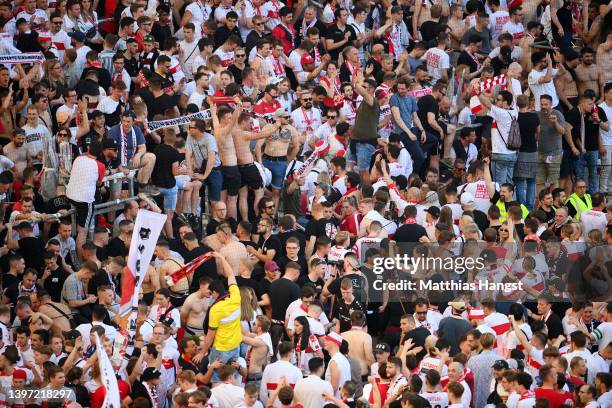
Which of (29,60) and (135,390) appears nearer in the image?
Answer: (135,390)

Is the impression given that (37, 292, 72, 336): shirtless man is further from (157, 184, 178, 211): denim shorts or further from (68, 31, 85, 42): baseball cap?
(68, 31, 85, 42): baseball cap

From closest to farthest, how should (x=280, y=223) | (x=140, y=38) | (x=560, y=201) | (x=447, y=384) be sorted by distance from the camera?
(x=447, y=384) → (x=280, y=223) → (x=560, y=201) → (x=140, y=38)

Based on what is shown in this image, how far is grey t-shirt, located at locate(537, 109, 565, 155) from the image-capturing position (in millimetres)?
23359

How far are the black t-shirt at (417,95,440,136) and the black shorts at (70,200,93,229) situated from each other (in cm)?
584

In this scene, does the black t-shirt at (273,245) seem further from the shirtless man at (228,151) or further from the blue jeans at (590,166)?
the blue jeans at (590,166)

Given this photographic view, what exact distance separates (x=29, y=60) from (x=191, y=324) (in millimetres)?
5632

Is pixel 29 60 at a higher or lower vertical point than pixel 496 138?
higher

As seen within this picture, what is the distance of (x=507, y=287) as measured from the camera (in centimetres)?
1908

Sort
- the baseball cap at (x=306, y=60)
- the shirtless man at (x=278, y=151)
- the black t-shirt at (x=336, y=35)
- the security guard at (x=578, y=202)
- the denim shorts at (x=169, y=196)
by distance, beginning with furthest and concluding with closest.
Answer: the black t-shirt at (x=336, y=35)
the baseball cap at (x=306, y=60)
the shirtless man at (x=278, y=151)
the security guard at (x=578, y=202)
the denim shorts at (x=169, y=196)

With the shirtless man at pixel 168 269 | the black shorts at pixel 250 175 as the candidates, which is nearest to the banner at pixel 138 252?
the shirtless man at pixel 168 269

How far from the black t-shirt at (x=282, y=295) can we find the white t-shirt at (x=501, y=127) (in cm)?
565

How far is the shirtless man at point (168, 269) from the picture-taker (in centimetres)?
1891

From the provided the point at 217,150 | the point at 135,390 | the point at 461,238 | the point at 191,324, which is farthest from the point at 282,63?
the point at 135,390

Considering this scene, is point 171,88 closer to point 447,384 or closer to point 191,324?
point 191,324
